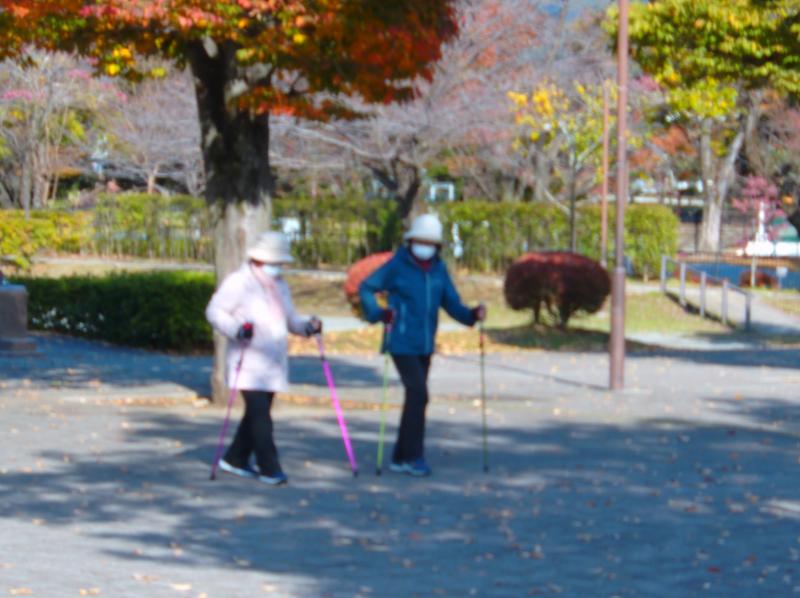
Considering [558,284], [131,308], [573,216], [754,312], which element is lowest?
[754,312]

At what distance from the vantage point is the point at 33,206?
146ft

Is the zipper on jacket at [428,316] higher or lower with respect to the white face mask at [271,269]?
lower

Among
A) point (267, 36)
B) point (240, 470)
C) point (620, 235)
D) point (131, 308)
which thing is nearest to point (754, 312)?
point (131, 308)

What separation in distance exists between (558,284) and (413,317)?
564 inches

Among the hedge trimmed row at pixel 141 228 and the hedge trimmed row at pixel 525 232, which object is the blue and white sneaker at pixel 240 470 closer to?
the hedge trimmed row at pixel 525 232

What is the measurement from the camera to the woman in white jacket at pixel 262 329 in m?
10.2

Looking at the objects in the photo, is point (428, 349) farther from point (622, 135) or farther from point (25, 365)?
point (25, 365)

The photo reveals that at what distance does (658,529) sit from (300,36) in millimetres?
5579

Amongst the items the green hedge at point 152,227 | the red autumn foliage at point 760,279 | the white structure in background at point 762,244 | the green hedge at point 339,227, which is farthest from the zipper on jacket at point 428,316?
the white structure in background at point 762,244

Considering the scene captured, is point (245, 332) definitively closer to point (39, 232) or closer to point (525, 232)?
point (39, 232)

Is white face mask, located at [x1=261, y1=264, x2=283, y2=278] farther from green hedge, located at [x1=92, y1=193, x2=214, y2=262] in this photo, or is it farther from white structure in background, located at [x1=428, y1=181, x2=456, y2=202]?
white structure in background, located at [x1=428, y1=181, x2=456, y2=202]

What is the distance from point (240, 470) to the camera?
A: 34.7ft

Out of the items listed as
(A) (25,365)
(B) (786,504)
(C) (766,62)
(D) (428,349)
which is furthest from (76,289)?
(B) (786,504)

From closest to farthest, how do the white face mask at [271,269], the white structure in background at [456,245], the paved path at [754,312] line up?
the white face mask at [271,269], the paved path at [754,312], the white structure in background at [456,245]
